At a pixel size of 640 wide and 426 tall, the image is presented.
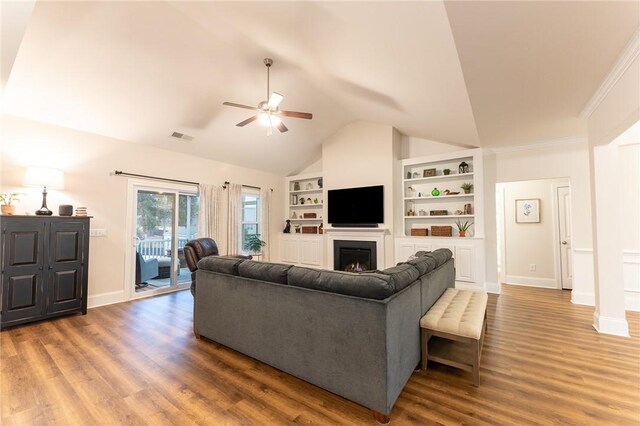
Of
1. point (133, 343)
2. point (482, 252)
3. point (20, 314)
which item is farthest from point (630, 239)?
point (20, 314)

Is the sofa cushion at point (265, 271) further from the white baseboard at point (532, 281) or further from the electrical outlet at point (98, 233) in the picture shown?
the white baseboard at point (532, 281)

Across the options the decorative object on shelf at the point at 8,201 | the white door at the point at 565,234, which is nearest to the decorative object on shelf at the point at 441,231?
the white door at the point at 565,234

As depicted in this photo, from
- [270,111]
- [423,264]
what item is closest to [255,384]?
[423,264]

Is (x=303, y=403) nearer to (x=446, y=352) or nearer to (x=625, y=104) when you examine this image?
(x=446, y=352)

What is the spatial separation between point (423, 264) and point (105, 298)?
189 inches

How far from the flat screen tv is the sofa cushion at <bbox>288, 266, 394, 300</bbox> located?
3732mm

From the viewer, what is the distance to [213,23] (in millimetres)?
3152

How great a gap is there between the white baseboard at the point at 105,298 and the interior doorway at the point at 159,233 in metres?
0.17

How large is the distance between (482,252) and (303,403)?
13.7ft

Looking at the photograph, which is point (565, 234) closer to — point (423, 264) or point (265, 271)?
point (423, 264)

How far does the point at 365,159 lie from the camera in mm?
6000

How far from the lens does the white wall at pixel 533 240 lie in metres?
5.48

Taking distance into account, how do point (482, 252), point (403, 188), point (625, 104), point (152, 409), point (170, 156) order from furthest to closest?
point (403, 188) < point (170, 156) < point (482, 252) < point (625, 104) < point (152, 409)

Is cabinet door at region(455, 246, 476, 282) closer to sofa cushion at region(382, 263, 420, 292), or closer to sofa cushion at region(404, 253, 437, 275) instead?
sofa cushion at region(404, 253, 437, 275)
